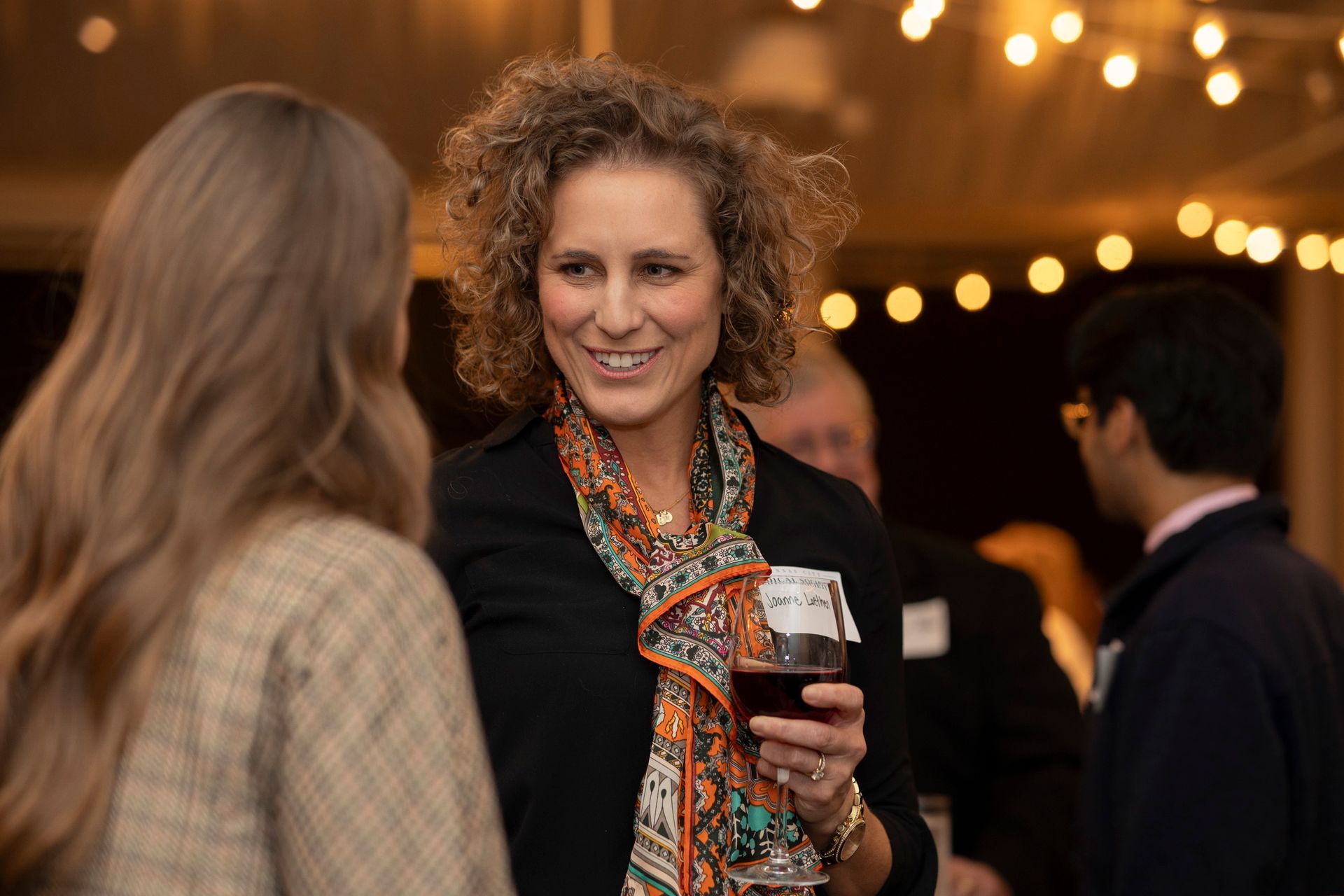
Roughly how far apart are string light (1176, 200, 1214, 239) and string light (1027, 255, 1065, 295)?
58 centimetres

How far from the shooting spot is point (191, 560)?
1.00m

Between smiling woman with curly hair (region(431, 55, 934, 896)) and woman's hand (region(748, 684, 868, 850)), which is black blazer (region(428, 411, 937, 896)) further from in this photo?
woman's hand (region(748, 684, 868, 850))

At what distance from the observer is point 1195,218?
557cm

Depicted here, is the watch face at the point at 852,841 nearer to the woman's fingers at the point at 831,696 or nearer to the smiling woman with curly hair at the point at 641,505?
the smiling woman with curly hair at the point at 641,505

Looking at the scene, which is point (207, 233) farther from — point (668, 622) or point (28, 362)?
point (28, 362)

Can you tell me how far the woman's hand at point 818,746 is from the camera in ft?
4.70

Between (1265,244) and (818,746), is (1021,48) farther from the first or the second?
(818,746)

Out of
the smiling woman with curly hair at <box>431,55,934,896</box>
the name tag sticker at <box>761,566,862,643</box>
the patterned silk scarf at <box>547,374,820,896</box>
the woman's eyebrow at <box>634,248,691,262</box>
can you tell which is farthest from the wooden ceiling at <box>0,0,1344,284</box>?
the name tag sticker at <box>761,566,862,643</box>

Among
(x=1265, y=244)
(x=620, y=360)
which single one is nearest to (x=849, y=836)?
(x=620, y=360)

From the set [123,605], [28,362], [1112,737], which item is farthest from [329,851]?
[28,362]

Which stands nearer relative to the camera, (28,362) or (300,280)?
(300,280)

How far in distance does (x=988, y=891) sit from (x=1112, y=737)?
1.31ft

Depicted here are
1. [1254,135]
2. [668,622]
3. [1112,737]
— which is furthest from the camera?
[1254,135]

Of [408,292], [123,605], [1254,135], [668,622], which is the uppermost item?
[1254,135]
